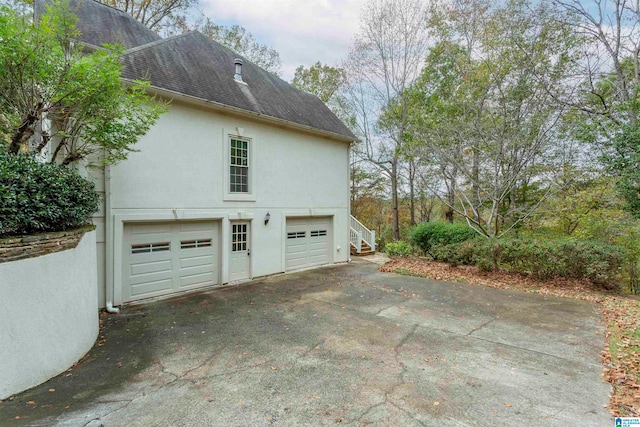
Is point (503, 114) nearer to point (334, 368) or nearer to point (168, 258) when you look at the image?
point (334, 368)

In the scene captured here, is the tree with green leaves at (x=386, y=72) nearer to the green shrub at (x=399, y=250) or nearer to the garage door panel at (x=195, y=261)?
the green shrub at (x=399, y=250)

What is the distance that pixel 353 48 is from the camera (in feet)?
59.2

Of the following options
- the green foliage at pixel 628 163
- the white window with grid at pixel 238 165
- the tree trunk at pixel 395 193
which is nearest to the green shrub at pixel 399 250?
the tree trunk at pixel 395 193

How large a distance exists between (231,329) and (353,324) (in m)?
2.33

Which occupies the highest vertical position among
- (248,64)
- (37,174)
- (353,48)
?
(353,48)

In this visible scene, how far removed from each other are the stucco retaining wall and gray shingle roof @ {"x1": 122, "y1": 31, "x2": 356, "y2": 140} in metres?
5.14

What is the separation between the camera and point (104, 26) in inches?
378

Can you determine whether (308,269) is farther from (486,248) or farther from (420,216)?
(420,216)

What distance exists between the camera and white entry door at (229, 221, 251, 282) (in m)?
9.27

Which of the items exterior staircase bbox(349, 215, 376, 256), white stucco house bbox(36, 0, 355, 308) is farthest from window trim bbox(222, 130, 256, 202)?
exterior staircase bbox(349, 215, 376, 256)

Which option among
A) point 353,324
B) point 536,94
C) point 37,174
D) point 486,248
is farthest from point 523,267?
point 37,174

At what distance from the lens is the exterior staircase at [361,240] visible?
14.7 meters

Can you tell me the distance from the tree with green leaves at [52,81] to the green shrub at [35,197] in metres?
0.63

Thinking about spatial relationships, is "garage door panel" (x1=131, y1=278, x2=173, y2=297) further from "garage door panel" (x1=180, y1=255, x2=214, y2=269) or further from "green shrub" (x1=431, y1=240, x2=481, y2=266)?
"green shrub" (x1=431, y1=240, x2=481, y2=266)
